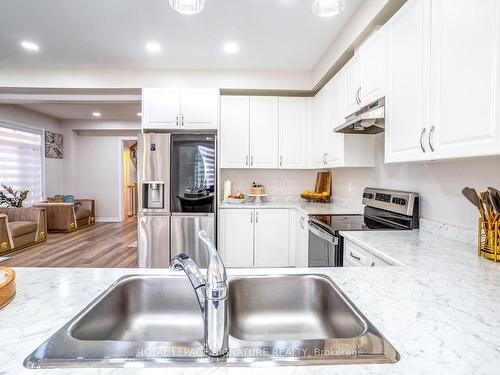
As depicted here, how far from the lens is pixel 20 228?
448cm

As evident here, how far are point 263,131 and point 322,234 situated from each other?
1.89m

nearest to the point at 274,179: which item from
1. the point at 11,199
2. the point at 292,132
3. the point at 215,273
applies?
the point at 292,132

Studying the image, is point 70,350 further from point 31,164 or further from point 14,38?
point 31,164

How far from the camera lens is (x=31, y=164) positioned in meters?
6.05

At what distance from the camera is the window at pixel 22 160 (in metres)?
A: 5.38

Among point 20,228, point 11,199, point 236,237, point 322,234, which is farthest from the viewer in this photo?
point 11,199

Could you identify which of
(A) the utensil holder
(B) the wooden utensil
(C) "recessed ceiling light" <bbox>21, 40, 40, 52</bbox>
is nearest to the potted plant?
(C) "recessed ceiling light" <bbox>21, 40, 40, 52</bbox>

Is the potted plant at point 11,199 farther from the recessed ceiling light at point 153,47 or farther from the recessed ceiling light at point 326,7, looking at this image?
the recessed ceiling light at point 326,7

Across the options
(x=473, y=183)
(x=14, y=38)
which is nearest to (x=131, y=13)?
(x=14, y=38)

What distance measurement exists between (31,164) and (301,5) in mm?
6414

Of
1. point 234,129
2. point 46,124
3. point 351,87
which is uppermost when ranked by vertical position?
point 46,124

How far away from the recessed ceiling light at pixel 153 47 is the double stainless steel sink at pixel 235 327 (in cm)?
266

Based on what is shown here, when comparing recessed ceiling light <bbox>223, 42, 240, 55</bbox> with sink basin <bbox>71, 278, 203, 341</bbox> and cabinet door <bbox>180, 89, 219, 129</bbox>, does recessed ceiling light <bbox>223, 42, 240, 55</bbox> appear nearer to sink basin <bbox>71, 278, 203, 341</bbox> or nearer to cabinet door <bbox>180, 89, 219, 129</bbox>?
cabinet door <bbox>180, 89, 219, 129</bbox>

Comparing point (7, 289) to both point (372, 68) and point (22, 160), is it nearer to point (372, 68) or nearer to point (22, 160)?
point (372, 68)
